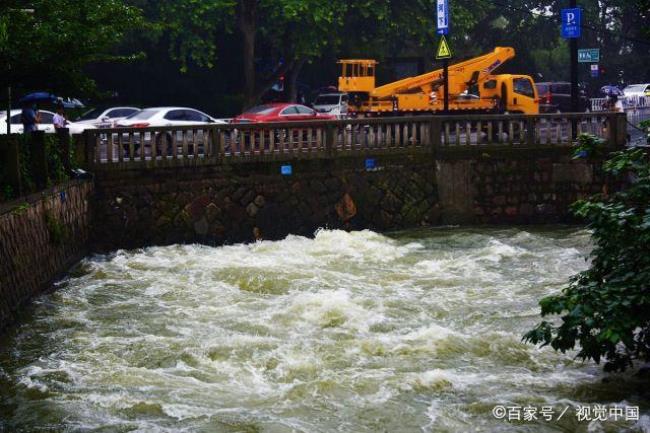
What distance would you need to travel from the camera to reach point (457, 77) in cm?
3622

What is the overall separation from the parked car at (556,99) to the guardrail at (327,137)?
1651cm

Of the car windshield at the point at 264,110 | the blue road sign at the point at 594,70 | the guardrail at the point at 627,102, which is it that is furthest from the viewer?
the blue road sign at the point at 594,70

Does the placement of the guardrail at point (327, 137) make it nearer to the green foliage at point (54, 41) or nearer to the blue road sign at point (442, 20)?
the green foliage at point (54, 41)

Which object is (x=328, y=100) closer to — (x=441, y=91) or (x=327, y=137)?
(x=441, y=91)

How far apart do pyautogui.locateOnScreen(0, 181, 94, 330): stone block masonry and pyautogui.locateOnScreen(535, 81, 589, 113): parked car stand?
24.7 metres

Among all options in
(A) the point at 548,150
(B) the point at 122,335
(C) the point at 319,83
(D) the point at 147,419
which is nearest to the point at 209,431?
(D) the point at 147,419

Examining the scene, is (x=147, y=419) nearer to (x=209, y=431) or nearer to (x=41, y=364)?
(x=209, y=431)

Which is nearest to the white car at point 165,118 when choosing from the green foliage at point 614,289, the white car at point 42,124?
the white car at point 42,124

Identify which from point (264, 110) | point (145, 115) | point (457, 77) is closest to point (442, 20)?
point (264, 110)

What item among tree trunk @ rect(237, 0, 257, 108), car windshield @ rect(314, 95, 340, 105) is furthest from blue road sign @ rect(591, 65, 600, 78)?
tree trunk @ rect(237, 0, 257, 108)

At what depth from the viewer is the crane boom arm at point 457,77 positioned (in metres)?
35.0

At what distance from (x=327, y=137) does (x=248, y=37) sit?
15.6 m

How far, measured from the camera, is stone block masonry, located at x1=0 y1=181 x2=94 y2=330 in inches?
567

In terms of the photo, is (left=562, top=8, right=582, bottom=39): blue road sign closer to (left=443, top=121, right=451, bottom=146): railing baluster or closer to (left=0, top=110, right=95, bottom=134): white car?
(left=443, top=121, right=451, bottom=146): railing baluster
